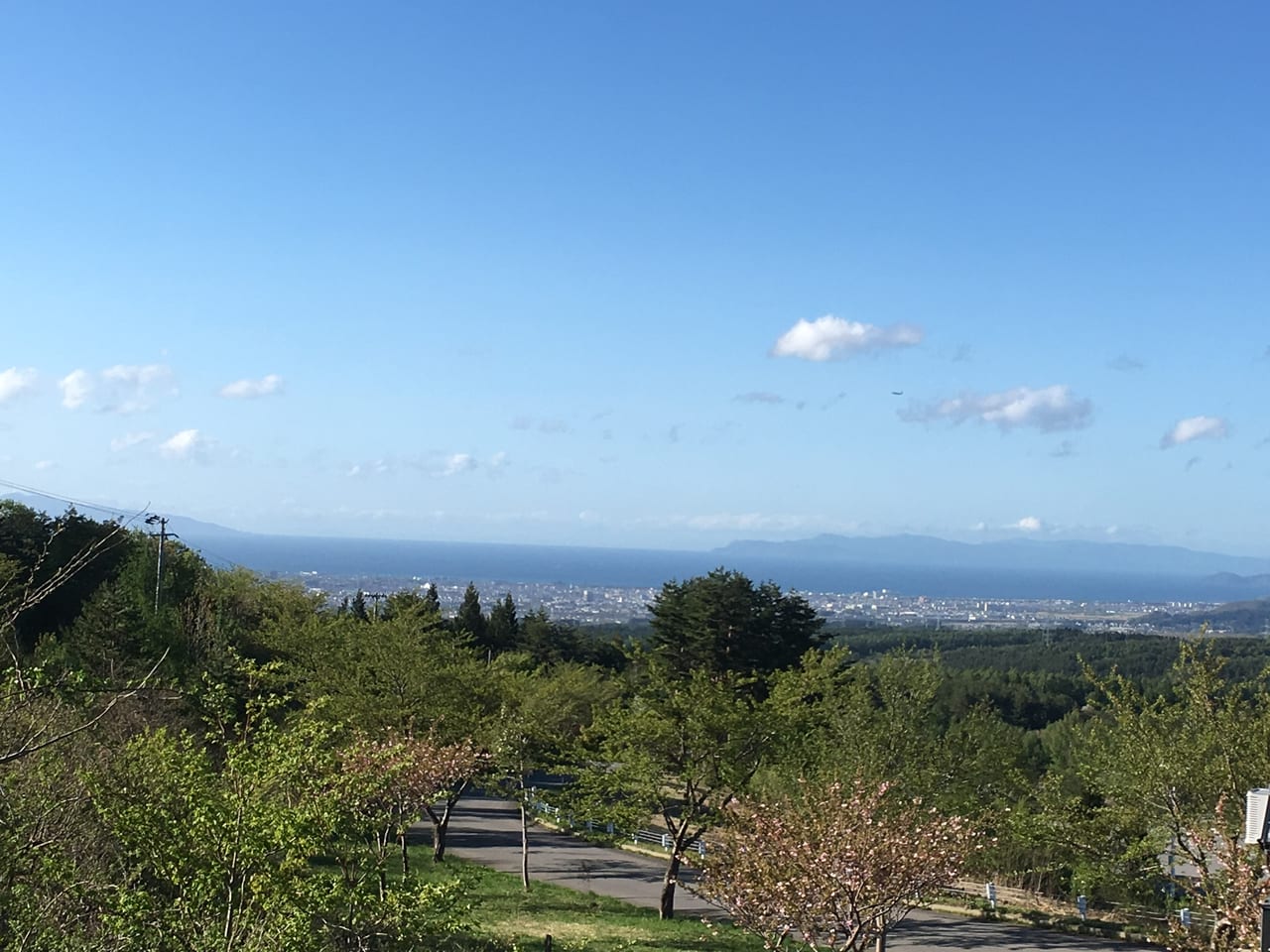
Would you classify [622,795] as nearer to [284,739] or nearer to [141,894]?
[284,739]

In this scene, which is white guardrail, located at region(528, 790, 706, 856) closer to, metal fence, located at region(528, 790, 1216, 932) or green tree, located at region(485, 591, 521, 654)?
metal fence, located at region(528, 790, 1216, 932)

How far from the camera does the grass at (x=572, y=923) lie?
728 inches

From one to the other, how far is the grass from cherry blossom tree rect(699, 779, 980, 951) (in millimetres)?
3301

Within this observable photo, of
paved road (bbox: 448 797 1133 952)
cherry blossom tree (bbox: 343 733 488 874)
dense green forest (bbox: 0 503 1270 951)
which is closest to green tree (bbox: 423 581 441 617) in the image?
dense green forest (bbox: 0 503 1270 951)

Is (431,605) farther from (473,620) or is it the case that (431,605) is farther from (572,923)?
(572,923)

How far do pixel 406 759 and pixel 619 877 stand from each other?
625 inches

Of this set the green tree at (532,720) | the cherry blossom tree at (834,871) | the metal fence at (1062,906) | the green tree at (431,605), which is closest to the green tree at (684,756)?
the metal fence at (1062,906)

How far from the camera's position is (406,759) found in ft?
45.0

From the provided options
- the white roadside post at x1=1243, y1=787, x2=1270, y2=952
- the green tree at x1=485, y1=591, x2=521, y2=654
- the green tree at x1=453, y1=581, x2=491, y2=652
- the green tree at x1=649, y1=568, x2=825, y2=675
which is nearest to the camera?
the white roadside post at x1=1243, y1=787, x2=1270, y2=952

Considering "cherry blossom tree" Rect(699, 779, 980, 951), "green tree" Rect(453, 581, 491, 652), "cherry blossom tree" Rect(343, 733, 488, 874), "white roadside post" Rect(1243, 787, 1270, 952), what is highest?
"white roadside post" Rect(1243, 787, 1270, 952)

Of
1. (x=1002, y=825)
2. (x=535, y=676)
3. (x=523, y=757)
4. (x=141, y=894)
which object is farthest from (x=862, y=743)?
(x=535, y=676)

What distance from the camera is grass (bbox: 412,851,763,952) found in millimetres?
18494

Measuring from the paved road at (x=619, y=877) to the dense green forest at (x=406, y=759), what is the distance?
1301mm

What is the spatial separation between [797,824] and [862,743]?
6946mm
